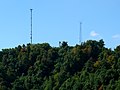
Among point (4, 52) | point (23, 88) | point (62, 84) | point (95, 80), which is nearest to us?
point (95, 80)

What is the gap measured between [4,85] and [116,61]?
60.9 feet

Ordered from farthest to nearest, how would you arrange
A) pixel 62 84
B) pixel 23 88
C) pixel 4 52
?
pixel 4 52 → pixel 23 88 → pixel 62 84

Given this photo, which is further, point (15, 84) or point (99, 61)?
point (15, 84)

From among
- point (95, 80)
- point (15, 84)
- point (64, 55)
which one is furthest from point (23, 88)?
point (95, 80)

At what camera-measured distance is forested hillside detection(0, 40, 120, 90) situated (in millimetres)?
74875

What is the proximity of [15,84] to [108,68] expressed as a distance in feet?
52.6

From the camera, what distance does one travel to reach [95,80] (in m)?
74.1

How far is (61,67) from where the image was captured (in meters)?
82.6

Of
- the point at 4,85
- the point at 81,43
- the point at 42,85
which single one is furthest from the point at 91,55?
the point at 4,85

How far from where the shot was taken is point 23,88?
277 ft

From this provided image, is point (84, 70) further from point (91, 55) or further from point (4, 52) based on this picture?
point (4, 52)

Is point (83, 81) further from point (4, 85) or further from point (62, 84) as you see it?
point (4, 85)

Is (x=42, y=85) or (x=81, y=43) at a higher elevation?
(x=81, y=43)

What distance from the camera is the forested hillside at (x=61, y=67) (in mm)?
74875
